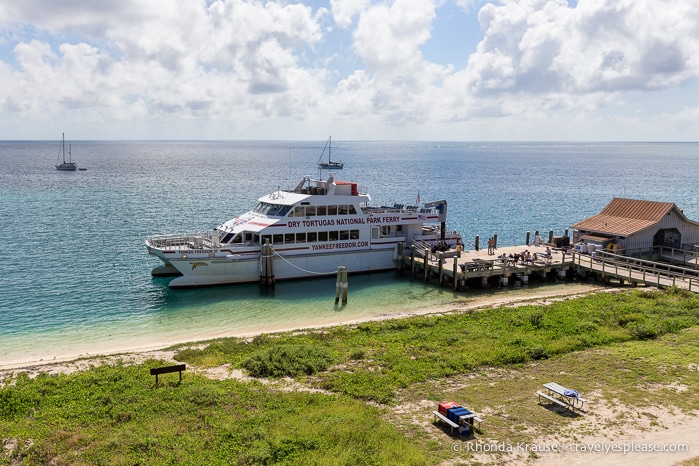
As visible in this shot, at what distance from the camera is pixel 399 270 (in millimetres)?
40594

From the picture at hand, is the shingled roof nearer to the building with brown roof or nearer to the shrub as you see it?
the building with brown roof

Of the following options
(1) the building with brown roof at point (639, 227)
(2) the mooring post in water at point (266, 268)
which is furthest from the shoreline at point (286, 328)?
(2) the mooring post in water at point (266, 268)

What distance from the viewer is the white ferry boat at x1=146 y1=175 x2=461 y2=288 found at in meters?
35.8

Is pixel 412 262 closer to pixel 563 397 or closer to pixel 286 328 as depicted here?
pixel 286 328

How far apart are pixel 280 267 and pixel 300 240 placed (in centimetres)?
225

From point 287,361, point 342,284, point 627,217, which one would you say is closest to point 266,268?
point 342,284

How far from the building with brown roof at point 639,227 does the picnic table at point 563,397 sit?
24408 millimetres

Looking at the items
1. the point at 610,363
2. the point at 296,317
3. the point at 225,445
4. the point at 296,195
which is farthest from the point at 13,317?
the point at 610,363

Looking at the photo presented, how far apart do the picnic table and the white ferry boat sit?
22.1m

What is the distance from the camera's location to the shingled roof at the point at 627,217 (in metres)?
38.9

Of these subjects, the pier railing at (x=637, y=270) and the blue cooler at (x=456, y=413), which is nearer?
the blue cooler at (x=456, y=413)

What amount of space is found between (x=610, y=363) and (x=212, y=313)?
2017 cm

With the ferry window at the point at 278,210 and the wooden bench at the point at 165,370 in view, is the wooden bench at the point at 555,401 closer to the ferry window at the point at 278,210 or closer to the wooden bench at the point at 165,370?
the wooden bench at the point at 165,370

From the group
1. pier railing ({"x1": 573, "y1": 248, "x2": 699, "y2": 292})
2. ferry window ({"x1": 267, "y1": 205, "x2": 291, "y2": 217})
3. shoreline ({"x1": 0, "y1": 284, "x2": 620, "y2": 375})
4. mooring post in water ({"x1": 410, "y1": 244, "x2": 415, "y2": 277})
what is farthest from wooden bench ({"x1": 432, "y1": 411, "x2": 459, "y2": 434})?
mooring post in water ({"x1": 410, "y1": 244, "x2": 415, "y2": 277})
